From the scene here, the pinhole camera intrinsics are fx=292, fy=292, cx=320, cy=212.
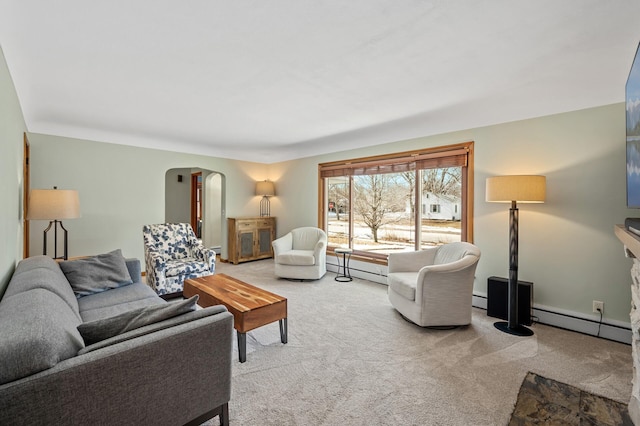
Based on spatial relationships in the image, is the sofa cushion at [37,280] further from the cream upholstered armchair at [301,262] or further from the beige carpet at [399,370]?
the cream upholstered armchair at [301,262]

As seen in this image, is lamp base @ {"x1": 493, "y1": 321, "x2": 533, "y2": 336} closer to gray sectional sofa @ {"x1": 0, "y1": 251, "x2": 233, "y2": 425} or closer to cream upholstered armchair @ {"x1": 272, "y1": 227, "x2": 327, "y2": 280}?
cream upholstered armchair @ {"x1": 272, "y1": 227, "x2": 327, "y2": 280}

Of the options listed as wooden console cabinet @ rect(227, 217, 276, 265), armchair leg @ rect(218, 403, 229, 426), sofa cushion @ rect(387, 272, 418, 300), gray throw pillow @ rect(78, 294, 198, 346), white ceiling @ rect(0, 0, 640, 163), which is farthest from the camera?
wooden console cabinet @ rect(227, 217, 276, 265)

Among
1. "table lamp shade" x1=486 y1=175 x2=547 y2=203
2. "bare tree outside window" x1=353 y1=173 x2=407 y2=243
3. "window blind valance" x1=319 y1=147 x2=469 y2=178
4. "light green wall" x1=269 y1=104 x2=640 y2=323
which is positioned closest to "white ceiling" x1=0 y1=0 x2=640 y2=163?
"light green wall" x1=269 y1=104 x2=640 y2=323

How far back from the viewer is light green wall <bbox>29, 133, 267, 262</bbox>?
4094mm

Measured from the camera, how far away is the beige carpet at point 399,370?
1.75 m

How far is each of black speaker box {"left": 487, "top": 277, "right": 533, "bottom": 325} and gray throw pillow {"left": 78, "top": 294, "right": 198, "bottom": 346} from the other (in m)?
3.12

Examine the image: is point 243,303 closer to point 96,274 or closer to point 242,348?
point 242,348

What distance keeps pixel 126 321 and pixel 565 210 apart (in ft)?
12.5

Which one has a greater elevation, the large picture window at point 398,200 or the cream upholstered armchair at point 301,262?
the large picture window at point 398,200

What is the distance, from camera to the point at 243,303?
245 centimetres

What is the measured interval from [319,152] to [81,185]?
150 inches

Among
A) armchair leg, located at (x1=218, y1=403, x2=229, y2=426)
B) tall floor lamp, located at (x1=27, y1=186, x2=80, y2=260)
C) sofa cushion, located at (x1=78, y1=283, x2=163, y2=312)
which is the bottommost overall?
armchair leg, located at (x1=218, y1=403, x2=229, y2=426)

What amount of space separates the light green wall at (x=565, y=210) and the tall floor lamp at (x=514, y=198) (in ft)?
1.28

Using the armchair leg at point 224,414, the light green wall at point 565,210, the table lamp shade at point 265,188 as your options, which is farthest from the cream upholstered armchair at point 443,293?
the table lamp shade at point 265,188
